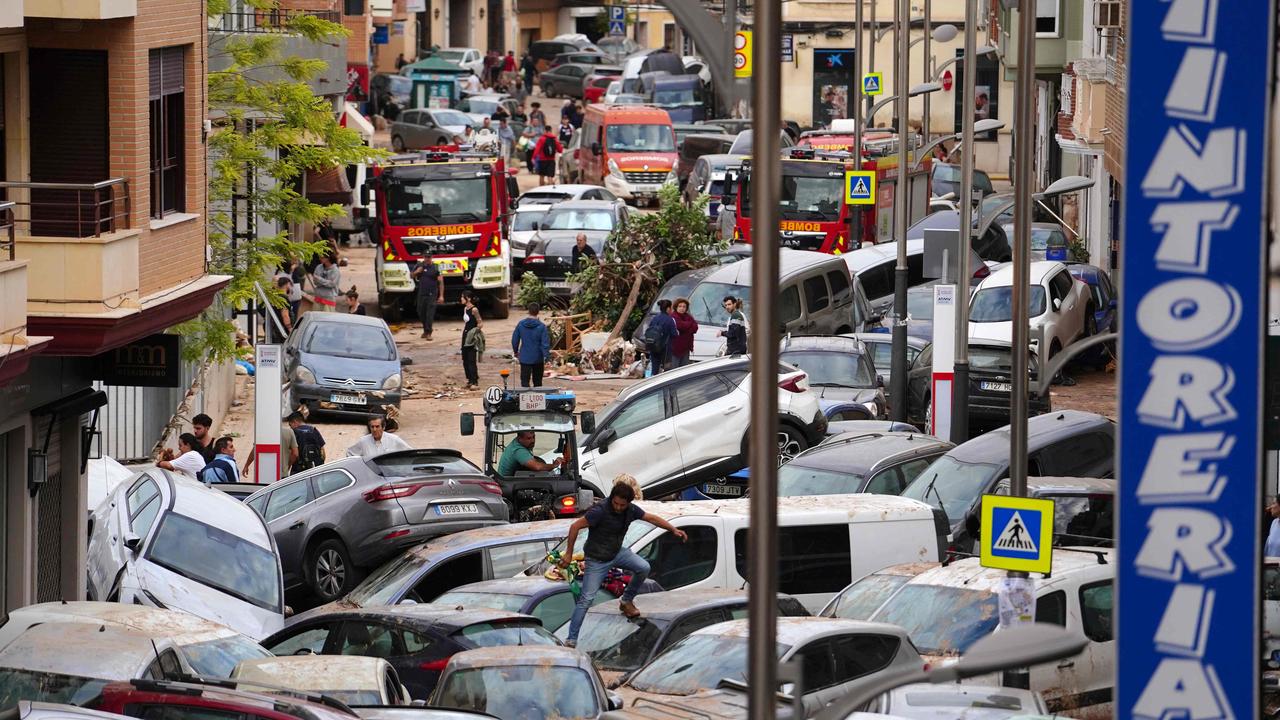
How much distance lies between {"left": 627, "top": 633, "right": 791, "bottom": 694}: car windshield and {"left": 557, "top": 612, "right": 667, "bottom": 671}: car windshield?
80 centimetres

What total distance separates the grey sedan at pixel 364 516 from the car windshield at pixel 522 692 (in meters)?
6.17

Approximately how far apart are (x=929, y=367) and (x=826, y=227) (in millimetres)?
13271

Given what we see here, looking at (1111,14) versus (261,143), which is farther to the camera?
(1111,14)

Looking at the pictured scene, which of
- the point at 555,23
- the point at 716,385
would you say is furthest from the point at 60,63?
the point at 555,23

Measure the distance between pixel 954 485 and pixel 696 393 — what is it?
4.22 meters

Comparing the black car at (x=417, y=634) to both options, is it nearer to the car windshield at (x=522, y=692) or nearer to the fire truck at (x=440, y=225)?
the car windshield at (x=522, y=692)

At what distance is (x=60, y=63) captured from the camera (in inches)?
672

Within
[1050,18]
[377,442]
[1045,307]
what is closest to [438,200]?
[1045,307]

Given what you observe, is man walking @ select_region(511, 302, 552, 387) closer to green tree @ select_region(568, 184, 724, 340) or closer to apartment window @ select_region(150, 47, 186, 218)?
green tree @ select_region(568, 184, 724, 340)

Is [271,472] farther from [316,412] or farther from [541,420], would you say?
[316,412]

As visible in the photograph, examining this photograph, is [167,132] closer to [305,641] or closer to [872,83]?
[305,641]

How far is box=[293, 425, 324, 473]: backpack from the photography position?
2348cm

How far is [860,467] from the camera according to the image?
19.3 metres

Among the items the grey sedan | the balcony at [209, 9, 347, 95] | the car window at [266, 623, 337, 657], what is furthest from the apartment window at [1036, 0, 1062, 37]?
the car window at [266, 623, 337, 657]
